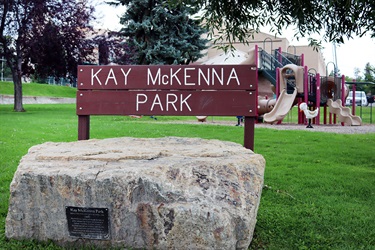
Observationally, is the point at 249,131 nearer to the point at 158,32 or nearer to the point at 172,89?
the point at 172,89

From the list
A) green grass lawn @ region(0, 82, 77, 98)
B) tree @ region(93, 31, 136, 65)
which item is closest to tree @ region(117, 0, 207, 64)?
tree @ region(93, 31, 136, 65)

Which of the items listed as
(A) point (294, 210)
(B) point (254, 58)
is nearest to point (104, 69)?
(A) point (294, 210)

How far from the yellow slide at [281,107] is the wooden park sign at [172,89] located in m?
12.5

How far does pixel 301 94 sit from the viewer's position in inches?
687

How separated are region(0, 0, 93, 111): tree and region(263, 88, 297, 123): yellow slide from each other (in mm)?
12024

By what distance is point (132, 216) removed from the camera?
2875 millimetres

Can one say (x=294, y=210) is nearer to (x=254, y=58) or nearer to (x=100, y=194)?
(x=100, y=194)

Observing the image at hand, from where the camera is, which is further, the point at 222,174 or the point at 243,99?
the point at 243,99

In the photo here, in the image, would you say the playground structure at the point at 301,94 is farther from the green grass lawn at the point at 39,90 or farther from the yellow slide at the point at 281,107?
the green grass lawn at the point at 39,90

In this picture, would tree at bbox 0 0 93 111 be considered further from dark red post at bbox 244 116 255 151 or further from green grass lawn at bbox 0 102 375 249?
dark red post at bbox 244 116 255 151

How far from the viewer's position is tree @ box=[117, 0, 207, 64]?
70.6ft

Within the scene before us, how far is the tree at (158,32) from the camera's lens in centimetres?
2152

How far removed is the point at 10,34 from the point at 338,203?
22.2 metres

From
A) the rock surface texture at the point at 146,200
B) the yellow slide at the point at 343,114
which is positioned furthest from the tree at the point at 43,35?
the rock surface texture at the point at 146,200
